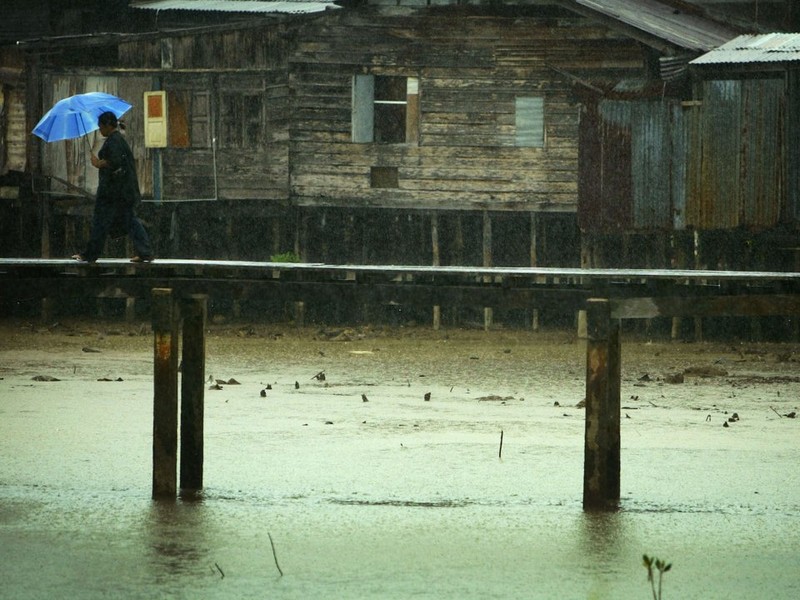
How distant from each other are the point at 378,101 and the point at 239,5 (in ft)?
20.2

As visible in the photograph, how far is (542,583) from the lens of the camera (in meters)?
6.69

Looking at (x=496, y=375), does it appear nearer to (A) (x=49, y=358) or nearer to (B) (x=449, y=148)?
(A) (x=49, y=358)

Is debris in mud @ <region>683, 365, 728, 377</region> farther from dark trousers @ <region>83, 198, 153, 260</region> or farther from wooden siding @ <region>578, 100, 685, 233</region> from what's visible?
dark trousers @ <region>83, 198, 153, 260</region>

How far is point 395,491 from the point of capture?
8938 mm

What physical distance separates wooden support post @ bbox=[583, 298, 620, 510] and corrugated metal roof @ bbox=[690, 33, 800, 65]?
12926mm

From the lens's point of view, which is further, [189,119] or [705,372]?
[189,119]

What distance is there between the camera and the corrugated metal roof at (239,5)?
27125 mm

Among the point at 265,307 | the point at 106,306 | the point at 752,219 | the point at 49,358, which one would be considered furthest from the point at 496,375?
the point at 106,306

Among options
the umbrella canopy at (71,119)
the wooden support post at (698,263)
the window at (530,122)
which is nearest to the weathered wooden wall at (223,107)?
the window at (530,122)

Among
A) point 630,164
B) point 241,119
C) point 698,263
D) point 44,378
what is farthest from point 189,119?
point 44,378

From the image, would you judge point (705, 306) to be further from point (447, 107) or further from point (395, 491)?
point (447, 107)

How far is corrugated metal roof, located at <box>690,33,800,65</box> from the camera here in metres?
20.2

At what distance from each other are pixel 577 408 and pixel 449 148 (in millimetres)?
10442

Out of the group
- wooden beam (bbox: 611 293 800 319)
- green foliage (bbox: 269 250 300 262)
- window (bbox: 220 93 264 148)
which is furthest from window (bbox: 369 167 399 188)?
wooden beam (bbox: 611 293 800 319)
